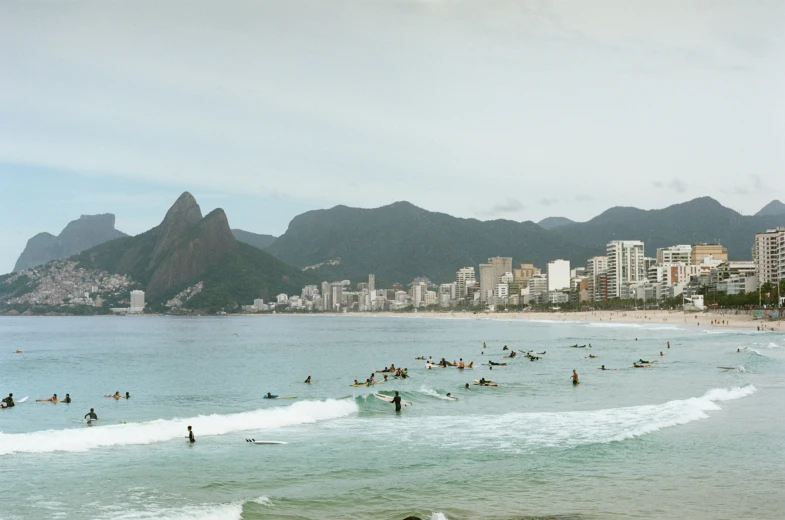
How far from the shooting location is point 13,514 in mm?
16672

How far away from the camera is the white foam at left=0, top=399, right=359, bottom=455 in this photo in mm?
25328

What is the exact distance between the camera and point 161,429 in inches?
1104

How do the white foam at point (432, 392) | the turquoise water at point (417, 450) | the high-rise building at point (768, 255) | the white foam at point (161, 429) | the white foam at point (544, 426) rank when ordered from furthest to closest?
the high-rise building at point (768, 255) → the white foam at point (432, 392) → the white foam at point (161, 429) → the white foam at point (544, 426) → the turquoise water at point (417, 450)

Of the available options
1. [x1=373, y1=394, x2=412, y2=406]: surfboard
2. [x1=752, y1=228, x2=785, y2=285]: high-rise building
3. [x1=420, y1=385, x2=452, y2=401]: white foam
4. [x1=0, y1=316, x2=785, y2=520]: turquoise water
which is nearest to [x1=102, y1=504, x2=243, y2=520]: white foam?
[x1=0, y1=316, x2=785, y2=520]: turquoise water

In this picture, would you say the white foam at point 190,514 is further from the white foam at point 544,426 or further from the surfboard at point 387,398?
the surfboard at point 387,398

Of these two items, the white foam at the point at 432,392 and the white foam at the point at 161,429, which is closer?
the white foam at the point at 161,429

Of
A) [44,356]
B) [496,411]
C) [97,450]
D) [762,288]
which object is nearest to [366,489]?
[97,450]

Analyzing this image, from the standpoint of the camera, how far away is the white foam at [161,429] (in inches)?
997

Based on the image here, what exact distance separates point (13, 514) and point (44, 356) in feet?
246

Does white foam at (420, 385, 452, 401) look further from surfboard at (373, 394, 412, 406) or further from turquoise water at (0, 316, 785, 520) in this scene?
surfboard at (373, 394, 412, 406)

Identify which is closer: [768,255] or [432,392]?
[432,392]

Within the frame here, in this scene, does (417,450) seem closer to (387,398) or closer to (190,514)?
(190,514)

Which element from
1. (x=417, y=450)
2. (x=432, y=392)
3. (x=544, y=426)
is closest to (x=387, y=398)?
(x=432, y=392)

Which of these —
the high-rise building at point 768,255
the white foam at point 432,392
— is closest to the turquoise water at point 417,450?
the white foam at point 432,392
